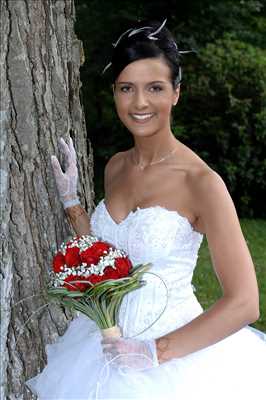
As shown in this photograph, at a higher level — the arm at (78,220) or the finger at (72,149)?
the finger at (72,149)

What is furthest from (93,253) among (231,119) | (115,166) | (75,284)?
(231,119)

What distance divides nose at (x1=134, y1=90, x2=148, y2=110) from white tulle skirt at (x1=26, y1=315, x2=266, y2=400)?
0.89 m

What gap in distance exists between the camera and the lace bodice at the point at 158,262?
9.07 feet

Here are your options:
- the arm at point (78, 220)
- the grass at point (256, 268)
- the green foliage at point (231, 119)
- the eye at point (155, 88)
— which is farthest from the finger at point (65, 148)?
the green foliage at point (231, 119)

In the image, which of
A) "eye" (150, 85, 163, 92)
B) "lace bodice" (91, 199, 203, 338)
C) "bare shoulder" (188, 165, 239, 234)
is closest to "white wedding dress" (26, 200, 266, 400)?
"lace bodice" (91, 199, 203, 338)

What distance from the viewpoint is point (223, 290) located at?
2.61 meters

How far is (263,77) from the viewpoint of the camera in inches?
423

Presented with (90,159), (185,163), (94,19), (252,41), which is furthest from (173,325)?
(252,41)

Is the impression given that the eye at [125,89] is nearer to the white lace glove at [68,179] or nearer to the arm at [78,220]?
the white lace glove at [68,179]

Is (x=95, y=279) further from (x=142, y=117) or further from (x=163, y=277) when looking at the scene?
(x=142, y=117)

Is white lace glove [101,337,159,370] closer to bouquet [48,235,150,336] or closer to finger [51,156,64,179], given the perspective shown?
bouquet [48,235,150,336]

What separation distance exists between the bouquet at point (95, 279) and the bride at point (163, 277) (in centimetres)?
12

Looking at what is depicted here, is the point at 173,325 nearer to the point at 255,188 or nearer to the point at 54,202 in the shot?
the point at 54,202

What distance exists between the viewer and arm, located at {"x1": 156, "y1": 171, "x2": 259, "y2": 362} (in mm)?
2559
